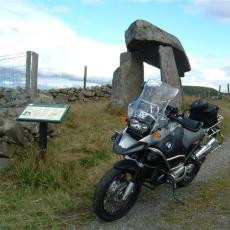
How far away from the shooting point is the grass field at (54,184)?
505cm

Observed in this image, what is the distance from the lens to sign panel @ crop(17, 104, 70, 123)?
6238 millimetres

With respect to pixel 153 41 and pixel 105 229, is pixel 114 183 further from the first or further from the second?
pixel 153 41

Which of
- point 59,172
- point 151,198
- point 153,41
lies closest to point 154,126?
point 151,198

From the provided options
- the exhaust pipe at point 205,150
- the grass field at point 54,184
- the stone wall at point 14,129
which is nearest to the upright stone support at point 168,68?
the stone wall at point 14,129

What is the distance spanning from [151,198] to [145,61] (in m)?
8.38

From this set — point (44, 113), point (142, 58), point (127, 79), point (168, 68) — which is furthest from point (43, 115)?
point (142, 58)

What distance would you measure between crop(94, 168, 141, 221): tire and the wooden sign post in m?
1.48

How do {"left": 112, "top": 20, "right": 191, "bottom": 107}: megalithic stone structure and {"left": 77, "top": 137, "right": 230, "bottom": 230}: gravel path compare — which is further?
{"left": 112, "top": 20, "right": 191, "bottom": 107}: megalithic stone structure

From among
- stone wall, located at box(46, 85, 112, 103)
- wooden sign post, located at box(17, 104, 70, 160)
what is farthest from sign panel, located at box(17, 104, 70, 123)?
stone wall, located at box(46, 85, 112, 103)

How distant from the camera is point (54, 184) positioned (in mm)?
5953

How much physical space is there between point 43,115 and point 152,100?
162 cm

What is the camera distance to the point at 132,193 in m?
5.20

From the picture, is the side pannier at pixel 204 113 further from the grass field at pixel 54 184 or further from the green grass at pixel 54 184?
the green grass at pixel 54 184

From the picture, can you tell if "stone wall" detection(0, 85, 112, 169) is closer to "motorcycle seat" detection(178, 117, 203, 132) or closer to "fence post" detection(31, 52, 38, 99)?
"fence post" detection(31, 52, 38, 99)
